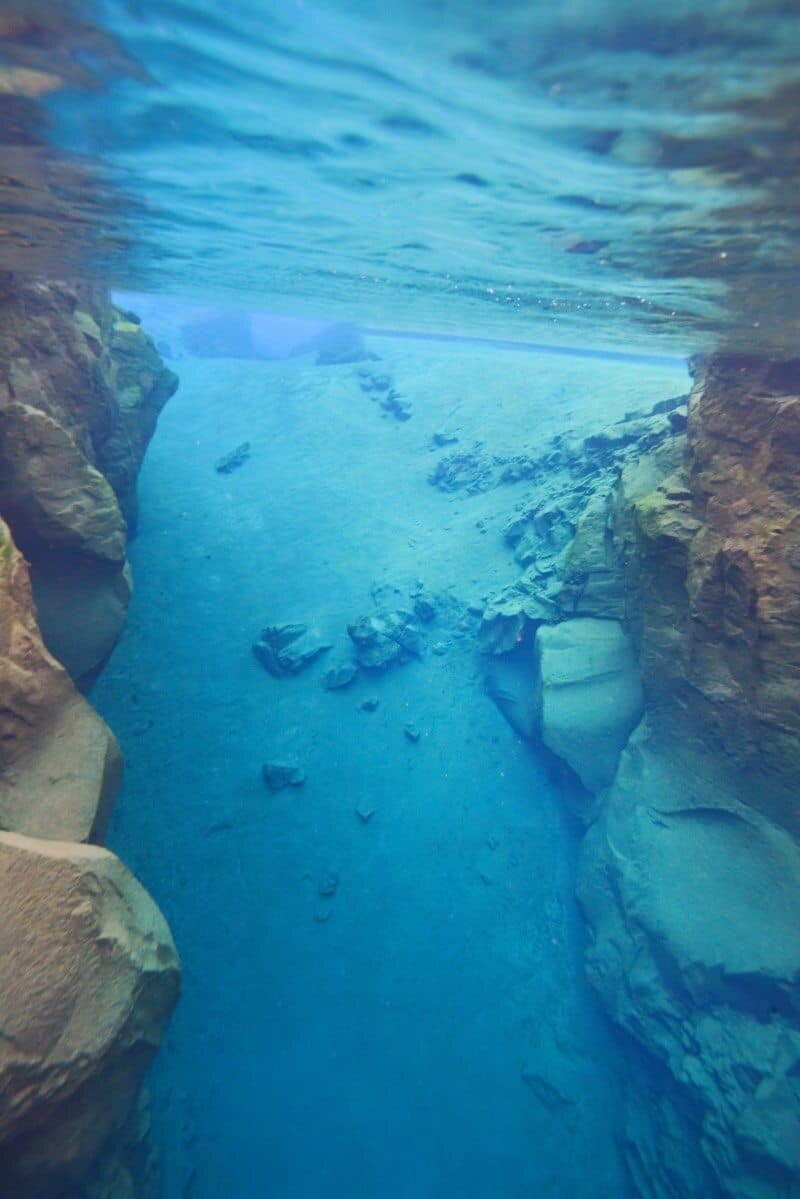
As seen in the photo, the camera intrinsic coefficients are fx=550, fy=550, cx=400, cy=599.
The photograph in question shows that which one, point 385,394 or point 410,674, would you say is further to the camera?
point 385,394

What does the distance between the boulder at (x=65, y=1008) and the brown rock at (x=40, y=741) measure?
2.17ft

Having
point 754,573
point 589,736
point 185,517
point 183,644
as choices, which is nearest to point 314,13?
point 754,573

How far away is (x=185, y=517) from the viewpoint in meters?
18.5

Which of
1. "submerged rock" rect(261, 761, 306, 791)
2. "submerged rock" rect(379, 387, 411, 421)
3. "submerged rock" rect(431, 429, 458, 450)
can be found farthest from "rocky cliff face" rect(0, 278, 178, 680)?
"submerged rock" rect(379, 387, 411, 421)

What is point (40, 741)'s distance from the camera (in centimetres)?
617

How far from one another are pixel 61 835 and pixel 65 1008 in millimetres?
1651

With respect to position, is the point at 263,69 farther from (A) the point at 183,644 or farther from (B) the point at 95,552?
(A) the point at 183,644

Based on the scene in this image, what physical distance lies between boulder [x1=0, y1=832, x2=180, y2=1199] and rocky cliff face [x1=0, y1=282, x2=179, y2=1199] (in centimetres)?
1

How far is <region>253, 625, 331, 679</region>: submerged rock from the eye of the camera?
13.9 metres

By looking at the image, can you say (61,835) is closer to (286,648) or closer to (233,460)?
(286,648)

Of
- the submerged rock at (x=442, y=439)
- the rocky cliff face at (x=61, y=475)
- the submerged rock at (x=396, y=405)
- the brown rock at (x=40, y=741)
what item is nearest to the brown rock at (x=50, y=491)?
the rocky cliff face at (x=61, y=475)

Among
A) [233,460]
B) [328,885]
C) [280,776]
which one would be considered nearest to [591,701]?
[328,885]

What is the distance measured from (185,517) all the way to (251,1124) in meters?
15.6

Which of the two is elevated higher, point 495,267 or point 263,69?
point 263,69
